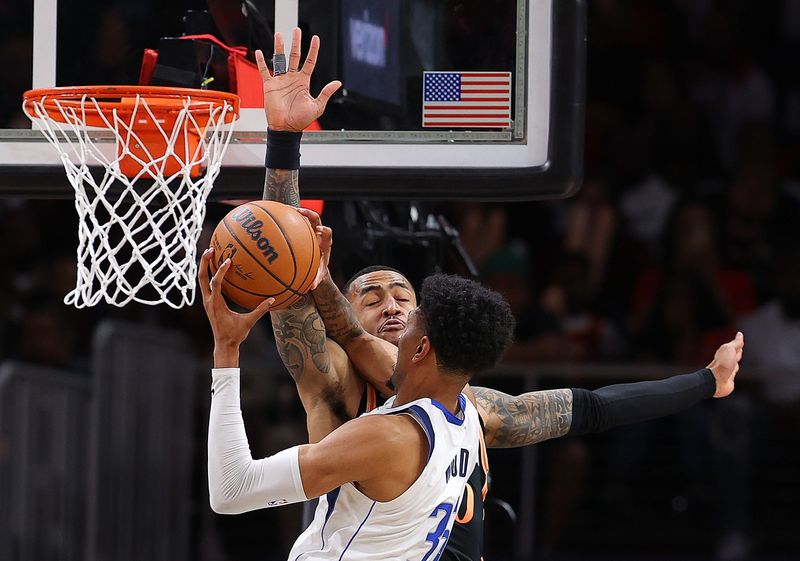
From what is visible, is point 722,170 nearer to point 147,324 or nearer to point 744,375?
point 744,375

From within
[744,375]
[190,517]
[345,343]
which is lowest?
[190,517]

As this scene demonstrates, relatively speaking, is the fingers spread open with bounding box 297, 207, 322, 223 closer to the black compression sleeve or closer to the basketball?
the basketball

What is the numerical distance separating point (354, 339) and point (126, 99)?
1.01 meters

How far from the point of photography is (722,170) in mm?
8969

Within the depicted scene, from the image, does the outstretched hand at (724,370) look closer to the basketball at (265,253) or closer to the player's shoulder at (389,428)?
the player's shoulder at (389,428)

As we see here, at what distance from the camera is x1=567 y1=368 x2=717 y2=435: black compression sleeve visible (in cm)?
380

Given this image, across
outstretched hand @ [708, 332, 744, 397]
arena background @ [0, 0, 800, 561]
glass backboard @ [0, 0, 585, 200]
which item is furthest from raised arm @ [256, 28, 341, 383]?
arena background @ [0, 0, 800, 561]

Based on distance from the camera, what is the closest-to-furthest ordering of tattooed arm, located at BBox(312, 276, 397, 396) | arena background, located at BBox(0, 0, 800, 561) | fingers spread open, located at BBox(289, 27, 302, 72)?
fingers spread open, located at BBox(289, 27, 302, 72) → tattooed arm, located at BBox(312, 276, 397, 396) → arena background, located at BBox(0, 0, 800, 561)

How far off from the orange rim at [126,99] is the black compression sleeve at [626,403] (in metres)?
1.37

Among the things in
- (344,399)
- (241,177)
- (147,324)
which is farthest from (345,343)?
(147,324)

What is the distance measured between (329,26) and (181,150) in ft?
2.22

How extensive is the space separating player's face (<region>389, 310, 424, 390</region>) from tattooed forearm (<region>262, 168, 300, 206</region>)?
1.61ft

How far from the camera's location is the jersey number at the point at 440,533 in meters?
3.22

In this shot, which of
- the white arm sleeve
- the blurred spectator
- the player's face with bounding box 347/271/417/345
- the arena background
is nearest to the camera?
the white arm sleeve
